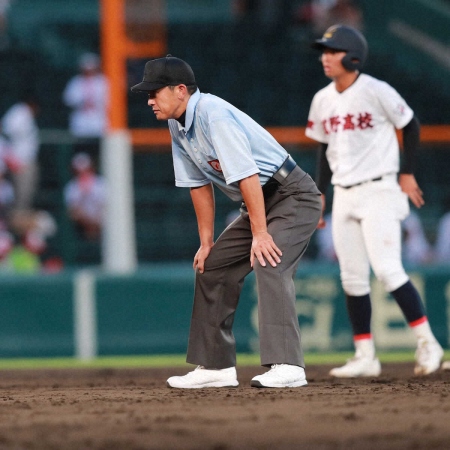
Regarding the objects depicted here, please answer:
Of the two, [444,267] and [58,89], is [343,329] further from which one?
[58,89]

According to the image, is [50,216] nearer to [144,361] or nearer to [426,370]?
[144,361]

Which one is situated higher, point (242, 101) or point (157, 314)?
point (242, 101)

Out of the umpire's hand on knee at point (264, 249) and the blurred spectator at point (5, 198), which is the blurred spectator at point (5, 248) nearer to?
the blurred spectator at point (5, 198)

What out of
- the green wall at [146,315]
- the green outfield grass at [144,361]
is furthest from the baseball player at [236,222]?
the green wall at [146,315]

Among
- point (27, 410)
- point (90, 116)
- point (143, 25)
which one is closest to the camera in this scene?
point (27, 410)

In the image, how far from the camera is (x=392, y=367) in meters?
8.34

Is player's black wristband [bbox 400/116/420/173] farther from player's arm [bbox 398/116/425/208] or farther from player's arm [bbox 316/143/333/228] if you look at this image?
player's arm [bbox 316/143/333/228]

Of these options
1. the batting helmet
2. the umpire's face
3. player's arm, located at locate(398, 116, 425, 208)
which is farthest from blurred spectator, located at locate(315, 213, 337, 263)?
the umpire's face

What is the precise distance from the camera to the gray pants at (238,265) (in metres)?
5.86

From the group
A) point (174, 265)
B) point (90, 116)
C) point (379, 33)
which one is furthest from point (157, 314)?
point (379, 33)

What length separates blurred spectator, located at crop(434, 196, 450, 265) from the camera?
10.4 m

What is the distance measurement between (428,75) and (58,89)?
5.50 meters

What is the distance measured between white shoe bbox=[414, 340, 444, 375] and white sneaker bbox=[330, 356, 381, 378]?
0.96 ft

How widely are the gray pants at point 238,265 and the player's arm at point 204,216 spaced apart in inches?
1.9
